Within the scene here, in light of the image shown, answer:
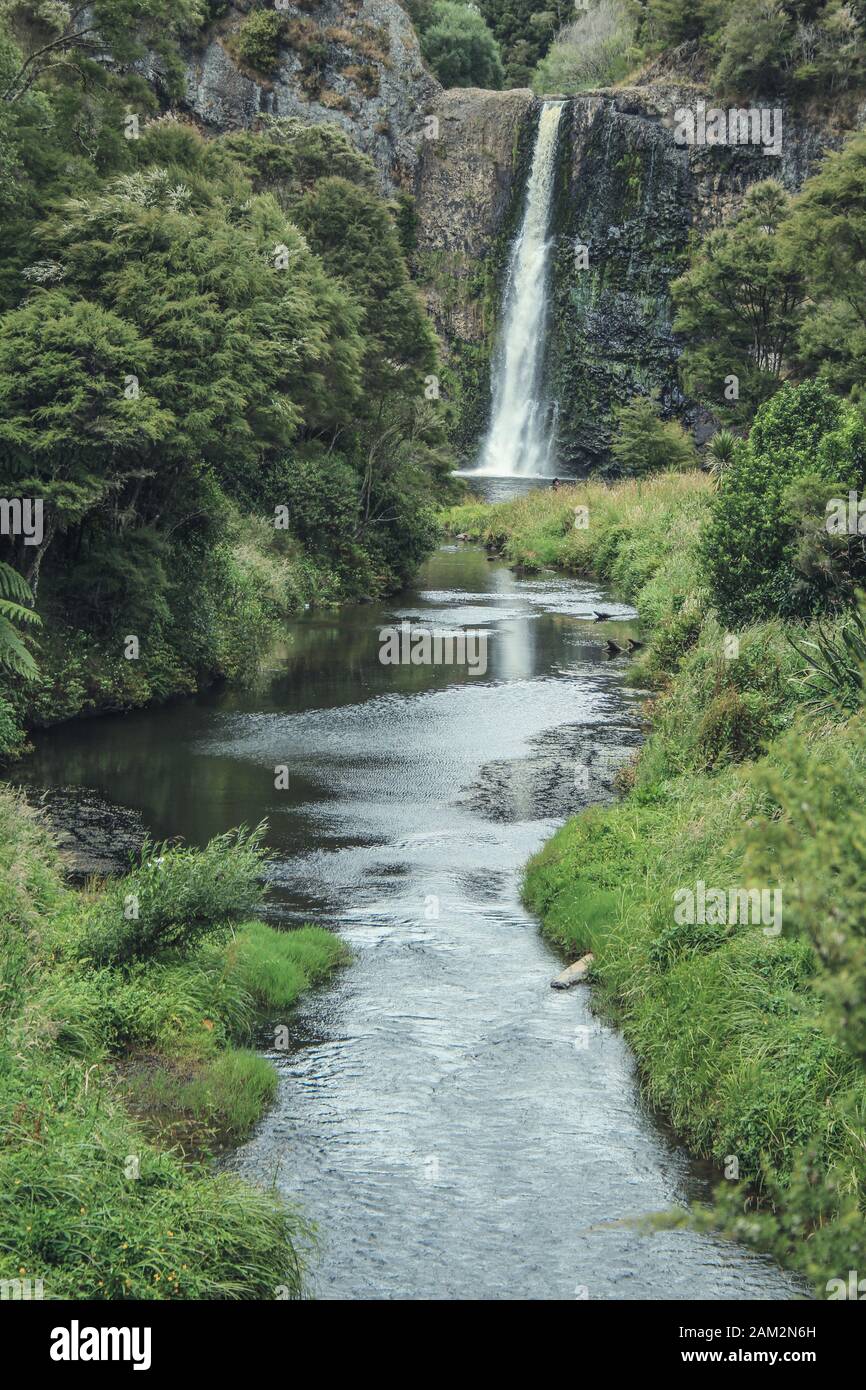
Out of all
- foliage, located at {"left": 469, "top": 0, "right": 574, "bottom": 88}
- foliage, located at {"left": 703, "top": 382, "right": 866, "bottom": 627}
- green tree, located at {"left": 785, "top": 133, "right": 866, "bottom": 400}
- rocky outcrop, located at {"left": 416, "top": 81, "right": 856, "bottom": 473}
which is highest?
foliage, located at {"left": 469, "top": 0, "right": 574, "bottom": 88}

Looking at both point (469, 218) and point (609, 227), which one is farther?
point (469, 218)

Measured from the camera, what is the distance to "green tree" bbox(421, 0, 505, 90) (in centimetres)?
9206

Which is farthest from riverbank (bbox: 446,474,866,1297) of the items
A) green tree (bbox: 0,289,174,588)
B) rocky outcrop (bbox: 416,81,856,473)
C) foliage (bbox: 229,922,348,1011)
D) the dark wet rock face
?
rocky outcrop (bbox: 416,81,856,473)

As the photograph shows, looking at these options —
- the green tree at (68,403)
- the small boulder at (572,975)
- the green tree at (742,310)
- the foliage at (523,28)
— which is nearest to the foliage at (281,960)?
the small boulder at (572,975)

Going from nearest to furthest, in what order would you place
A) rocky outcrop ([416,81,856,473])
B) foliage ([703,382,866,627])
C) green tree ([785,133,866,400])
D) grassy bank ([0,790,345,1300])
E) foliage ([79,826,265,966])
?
grassy bank ([0,790,345,1300])
foliage ([79,826,265,966])
foliage ([703,382,866,627])
green tree ([785,133,866,400])
rocky outcrop ([416,81,856,473])

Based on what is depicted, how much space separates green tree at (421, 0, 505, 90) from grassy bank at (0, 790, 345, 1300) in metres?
89.2

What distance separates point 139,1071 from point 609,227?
71416mm

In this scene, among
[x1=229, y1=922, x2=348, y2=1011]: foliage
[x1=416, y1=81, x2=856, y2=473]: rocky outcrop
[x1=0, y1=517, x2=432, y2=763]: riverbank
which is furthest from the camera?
[x1=416, y1=81, x2=856, y2=473]: rocky outcrop

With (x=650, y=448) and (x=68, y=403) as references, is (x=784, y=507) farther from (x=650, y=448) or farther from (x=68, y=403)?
(x=650, y=448)

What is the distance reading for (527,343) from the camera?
7512 cm

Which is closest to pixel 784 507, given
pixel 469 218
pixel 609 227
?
pixel 609 227

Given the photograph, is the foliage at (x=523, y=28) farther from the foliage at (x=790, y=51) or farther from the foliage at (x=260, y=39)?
the foliage at (x=260, y=39)

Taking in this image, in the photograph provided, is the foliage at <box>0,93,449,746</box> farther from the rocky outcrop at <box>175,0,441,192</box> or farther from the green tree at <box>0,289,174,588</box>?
the rocky outcrop at <box>175,0,441,192</box>

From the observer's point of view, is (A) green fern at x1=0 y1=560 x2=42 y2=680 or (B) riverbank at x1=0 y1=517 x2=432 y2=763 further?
(B) riverbank at x1=0 y1=517 x2=432 y2=763
